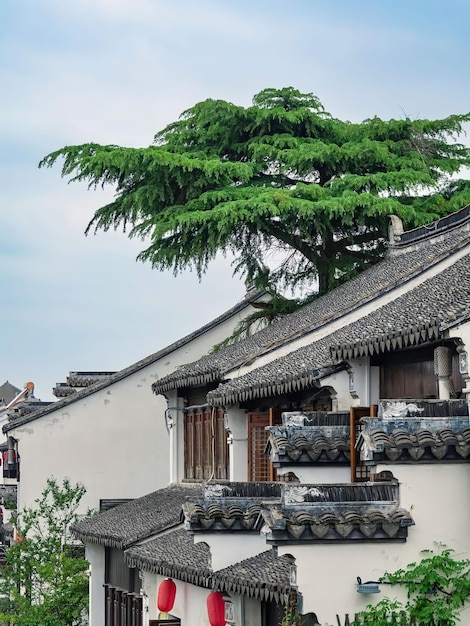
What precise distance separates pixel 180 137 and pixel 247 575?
18.9 meters

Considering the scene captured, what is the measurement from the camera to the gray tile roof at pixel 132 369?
31.8 metres

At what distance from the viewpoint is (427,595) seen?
44.3 ft

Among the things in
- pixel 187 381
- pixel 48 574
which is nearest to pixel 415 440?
pixel 187 381

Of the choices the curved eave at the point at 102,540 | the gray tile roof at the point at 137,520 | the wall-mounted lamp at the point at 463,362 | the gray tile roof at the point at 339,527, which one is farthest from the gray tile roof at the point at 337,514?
the curved eave at the point at 102,540

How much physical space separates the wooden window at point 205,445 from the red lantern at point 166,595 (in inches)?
160

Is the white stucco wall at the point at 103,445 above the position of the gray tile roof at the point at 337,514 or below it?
above

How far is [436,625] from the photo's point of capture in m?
13.3

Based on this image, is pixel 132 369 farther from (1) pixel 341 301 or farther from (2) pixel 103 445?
(1) pixel 341 301

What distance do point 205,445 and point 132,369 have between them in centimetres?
718

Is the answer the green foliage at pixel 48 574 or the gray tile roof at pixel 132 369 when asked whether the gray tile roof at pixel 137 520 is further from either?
the gray tile roof at pixel 132 369

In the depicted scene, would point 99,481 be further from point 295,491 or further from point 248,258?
point 295,491

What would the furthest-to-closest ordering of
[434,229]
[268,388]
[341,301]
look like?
1. [434,229]
2. [341,301]
3. [268,388]

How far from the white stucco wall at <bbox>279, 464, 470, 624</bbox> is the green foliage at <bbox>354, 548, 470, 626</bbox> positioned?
15 centimetres

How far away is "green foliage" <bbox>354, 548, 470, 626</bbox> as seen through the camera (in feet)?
43.7
